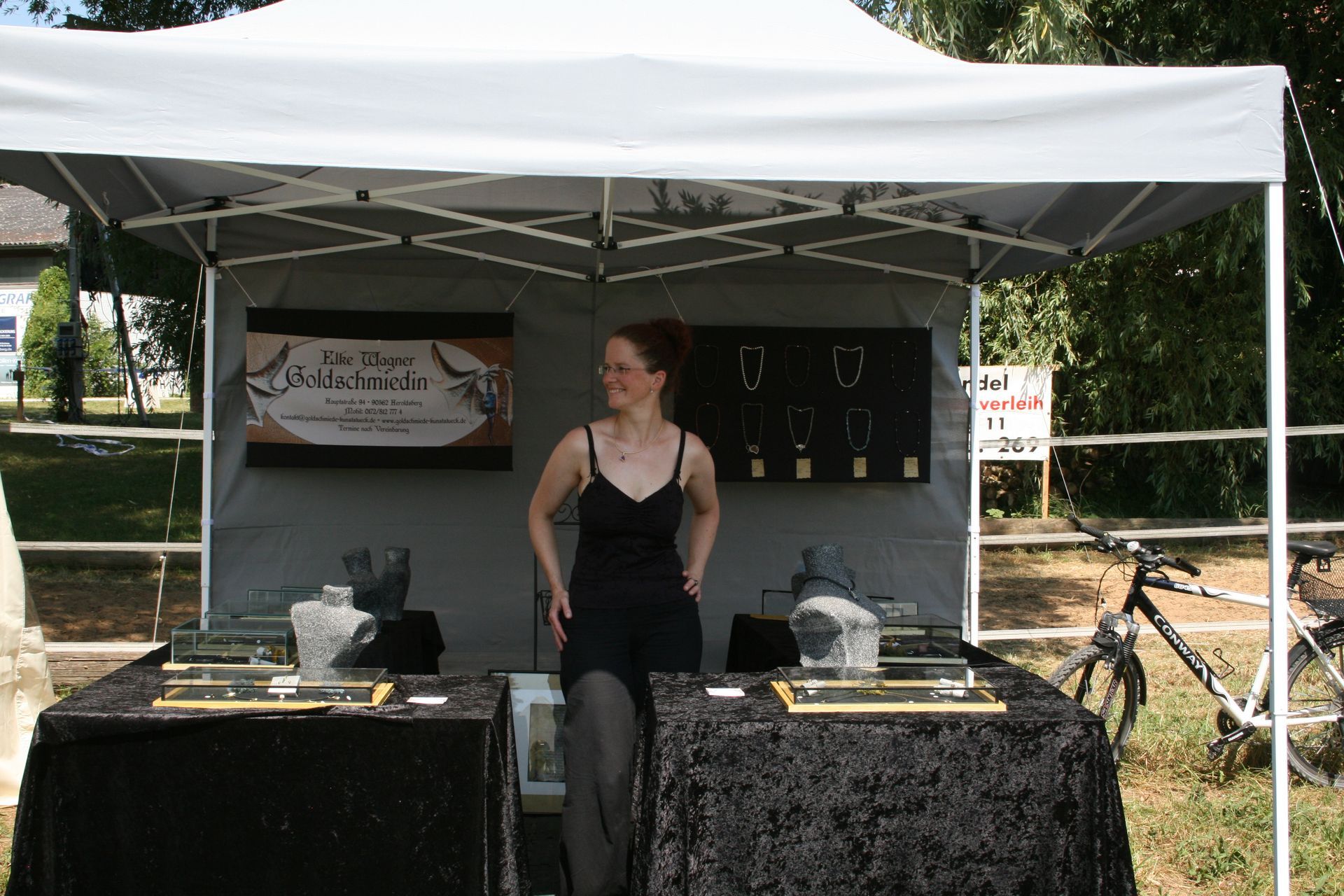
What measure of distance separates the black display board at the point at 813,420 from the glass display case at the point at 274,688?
228 cm

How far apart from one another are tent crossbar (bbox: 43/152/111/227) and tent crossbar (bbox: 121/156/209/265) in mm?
135

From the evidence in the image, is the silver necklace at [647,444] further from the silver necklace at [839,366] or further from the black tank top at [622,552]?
the silver necklace at [839,366]

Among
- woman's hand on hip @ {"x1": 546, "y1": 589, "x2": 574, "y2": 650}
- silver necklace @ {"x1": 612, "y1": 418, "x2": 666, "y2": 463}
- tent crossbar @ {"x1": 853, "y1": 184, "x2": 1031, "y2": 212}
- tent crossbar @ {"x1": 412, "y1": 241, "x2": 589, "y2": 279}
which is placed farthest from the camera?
tent crossbar @ {"x1": 412, "y1": 241, "x2": 589, "y2": 279}

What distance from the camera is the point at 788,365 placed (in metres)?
4.38

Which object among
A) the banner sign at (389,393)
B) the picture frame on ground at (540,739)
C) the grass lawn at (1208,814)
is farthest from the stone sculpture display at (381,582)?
the grass lawn at (1208,814)

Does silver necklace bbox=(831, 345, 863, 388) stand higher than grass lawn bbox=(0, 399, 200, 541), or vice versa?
silver necklace bbox=(831, 345, 863, 388)

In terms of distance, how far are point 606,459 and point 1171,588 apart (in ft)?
6.90

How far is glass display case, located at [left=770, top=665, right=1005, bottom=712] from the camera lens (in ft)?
7.19

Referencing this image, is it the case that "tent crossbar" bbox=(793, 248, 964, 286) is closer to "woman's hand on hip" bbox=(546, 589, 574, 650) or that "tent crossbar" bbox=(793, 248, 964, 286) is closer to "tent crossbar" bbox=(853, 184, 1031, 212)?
"tent crossbar" bbox=(853, 184, 1031, 212)

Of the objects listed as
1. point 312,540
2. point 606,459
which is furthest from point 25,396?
point 606,459

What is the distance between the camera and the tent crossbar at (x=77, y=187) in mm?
2924

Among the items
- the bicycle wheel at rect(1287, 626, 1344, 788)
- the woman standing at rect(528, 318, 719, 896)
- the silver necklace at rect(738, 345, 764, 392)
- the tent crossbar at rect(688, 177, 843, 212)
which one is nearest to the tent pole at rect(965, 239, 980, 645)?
the silver necklace at rect(738, 345, 764, 392)

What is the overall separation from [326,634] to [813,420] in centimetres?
244

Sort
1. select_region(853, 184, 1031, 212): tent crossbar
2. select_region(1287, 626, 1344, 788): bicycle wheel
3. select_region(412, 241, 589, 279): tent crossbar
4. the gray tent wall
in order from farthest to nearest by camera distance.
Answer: the gray tent wall, select_region(412, 241, 589, 279): tent crossbar, select_region(1287, 626, 1344, 788): bicycle wheel, select_region(853, 184, 1031, 212): tent crossbar
